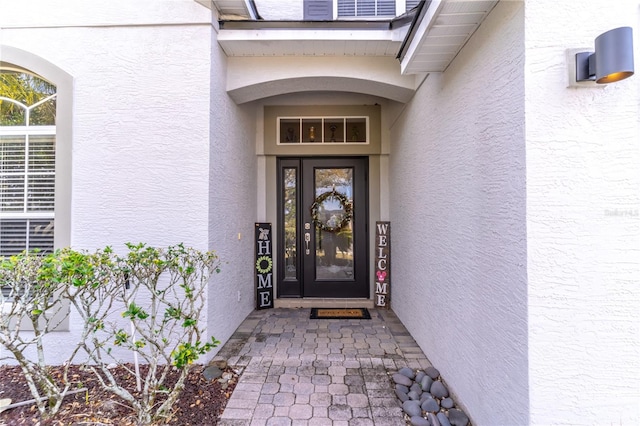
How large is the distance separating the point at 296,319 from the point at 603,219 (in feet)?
11.6

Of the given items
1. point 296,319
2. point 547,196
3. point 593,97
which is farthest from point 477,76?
point 296,319

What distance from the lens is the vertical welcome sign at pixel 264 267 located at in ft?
15.3

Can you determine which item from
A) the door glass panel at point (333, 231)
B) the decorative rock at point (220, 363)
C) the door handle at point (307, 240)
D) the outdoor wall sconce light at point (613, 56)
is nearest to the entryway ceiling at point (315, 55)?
the outdoor wall sconce light at point (613, 56)

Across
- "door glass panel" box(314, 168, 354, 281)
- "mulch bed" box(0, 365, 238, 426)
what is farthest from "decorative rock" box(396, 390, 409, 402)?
"door glass panel" box(314, 168, 354, 281)

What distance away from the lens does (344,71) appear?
3.33 m

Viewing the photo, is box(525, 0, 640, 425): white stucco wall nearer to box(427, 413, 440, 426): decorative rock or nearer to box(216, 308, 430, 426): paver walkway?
box(427, 413, 440, 426): decorative rock

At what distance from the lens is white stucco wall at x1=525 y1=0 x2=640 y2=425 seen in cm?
153

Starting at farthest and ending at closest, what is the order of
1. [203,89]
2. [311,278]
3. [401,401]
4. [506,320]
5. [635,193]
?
[311,278], [203,89], [401,401], [506,320], [635,193]

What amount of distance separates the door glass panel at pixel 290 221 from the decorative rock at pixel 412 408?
293 cm

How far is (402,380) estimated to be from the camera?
2572 mm

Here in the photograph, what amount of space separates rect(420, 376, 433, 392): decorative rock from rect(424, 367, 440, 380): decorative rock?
9 cm

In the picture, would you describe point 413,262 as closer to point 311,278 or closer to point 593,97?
point 311,278

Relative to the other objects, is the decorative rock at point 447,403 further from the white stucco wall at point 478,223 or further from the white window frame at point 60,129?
the white window frame at point 60,129

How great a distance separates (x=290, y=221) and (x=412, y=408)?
3.30m
